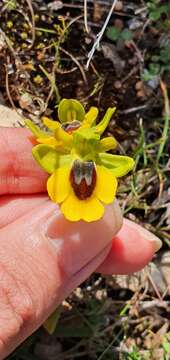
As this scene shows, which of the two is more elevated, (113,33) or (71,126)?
(113,33)

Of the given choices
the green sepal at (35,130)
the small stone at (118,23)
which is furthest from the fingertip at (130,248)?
the small stone at (118,23)

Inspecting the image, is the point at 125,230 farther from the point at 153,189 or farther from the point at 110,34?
the point at 110,34

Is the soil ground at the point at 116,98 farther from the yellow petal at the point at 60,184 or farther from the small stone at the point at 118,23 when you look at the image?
the yellow petal at the point at 60,184

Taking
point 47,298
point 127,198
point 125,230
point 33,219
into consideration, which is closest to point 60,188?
point 33,219

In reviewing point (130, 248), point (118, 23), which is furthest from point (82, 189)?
point (118, 23)

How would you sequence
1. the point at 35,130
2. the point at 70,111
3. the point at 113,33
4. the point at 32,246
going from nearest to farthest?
the point at 35,130 → the point at 70,111 → the point at 32,246 → the point at 113,33

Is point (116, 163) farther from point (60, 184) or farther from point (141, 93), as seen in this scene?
point (141, 93)

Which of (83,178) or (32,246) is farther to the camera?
(32,246)

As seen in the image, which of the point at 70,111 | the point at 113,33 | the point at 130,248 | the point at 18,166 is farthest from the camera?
the point at 113,33
